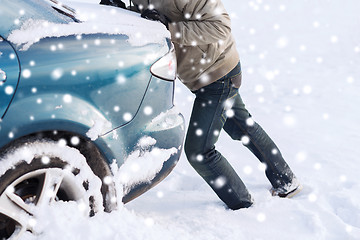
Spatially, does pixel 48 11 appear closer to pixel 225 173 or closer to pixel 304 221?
pixel 225 173

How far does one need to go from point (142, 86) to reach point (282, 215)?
132 centimetres

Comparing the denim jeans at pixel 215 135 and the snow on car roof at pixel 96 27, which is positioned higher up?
the snow on car roof at pixel 96 27

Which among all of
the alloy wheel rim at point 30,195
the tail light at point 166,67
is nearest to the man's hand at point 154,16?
the tail light at point 166,67

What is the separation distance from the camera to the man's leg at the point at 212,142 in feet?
9.38

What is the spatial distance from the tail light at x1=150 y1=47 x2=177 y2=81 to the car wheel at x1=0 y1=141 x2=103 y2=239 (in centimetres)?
61

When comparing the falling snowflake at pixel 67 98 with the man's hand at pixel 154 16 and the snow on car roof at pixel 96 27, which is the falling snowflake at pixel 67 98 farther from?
the man's hand at pixel 154 16

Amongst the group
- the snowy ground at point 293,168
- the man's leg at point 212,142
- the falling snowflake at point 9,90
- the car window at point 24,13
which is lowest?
the snowy ground at point 293,168

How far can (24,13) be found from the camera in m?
1.99

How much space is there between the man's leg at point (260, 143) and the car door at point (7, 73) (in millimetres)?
1695

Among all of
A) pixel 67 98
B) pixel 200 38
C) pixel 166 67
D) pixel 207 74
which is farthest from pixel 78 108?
pixel 207 74

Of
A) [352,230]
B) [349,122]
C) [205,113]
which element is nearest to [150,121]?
[205,113]

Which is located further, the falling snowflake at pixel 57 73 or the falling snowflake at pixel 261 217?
the falling snowflake at pixel 261 217

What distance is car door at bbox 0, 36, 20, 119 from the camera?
1788 millimetres

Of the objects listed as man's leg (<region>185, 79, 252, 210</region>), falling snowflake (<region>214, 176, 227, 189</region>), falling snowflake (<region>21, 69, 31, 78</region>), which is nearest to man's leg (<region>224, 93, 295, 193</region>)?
man's leg (<region>185, 79, 252, 210</region>)
